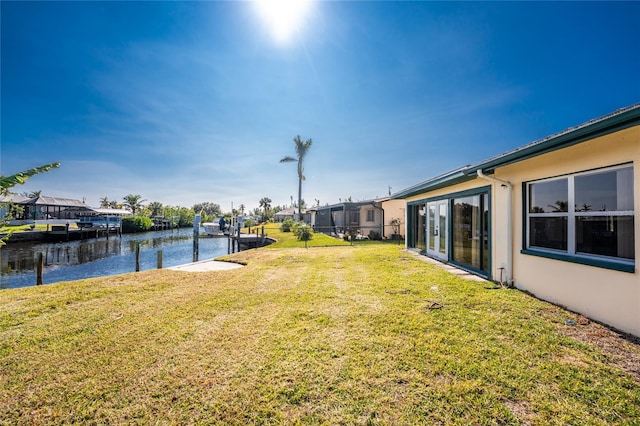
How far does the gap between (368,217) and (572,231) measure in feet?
56.5

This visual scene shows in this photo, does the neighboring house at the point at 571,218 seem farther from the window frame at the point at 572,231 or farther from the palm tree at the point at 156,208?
the palm tree at the point at 156,208

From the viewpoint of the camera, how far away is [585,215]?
14.4ft

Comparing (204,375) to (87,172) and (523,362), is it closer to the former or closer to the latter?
(523,362)

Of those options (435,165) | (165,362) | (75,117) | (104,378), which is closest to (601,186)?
(165,362)

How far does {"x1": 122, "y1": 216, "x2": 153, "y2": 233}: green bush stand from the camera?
144 feet

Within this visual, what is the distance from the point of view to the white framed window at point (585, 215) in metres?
3.79

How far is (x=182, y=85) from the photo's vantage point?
11672mm

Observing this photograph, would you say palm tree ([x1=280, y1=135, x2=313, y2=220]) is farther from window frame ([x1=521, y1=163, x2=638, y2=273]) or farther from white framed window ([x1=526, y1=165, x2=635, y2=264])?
white framed window ([x1=526, y1=165, x2=635, y2=264])

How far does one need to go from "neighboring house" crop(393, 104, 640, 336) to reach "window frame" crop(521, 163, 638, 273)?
0.04 feet

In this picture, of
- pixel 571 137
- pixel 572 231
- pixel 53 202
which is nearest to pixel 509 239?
pixel 572 231

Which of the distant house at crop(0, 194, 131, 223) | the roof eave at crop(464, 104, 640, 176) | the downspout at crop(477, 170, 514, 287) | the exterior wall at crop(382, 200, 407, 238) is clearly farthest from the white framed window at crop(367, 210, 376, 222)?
the distant house at crop(0, 194, 131, 223)

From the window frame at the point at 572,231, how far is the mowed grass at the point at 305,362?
95 centimetres

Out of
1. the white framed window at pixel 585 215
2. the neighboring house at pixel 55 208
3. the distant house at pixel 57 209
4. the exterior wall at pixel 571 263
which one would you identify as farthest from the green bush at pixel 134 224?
the white framed window at pixel 585 215

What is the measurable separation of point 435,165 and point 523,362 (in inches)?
770
